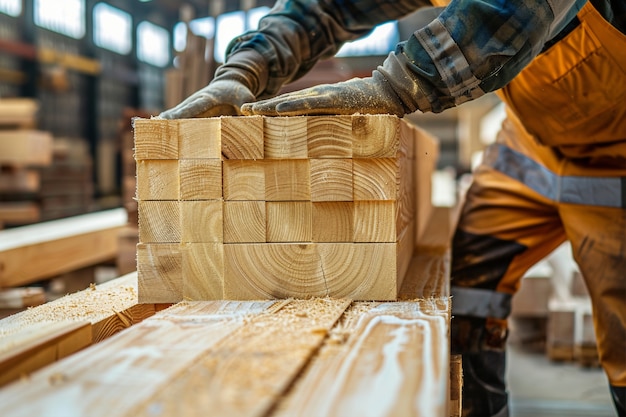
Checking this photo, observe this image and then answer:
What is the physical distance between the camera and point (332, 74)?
241 inches

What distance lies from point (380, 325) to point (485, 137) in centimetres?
635

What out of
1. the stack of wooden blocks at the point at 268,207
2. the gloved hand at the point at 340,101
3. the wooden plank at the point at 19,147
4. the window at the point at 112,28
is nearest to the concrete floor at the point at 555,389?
the stack of wooden blocks at the point at 268,207

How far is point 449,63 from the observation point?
57.7 inches

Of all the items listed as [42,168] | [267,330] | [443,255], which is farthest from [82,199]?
[267,330]

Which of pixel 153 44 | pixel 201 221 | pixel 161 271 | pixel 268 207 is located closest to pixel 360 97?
pixel 268 207

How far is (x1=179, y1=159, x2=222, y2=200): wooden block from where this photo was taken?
1506mm

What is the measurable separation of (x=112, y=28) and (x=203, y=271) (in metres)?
13.8

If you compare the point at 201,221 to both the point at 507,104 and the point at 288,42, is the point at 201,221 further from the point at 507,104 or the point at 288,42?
the point at 507,104

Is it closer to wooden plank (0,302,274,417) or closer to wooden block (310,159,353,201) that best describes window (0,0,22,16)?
wooden block (310,159,353,201)

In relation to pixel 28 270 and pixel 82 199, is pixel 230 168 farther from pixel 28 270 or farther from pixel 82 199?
pixel 82 199

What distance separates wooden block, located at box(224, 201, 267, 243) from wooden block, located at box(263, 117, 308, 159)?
0.12 m

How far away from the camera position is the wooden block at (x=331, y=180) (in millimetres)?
1467

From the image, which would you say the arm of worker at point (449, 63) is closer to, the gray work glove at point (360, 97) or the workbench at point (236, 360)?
the gray work glove at point (360, 97)

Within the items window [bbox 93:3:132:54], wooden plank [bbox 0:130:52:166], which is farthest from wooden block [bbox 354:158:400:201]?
window [bbox 93:3:132:54]
